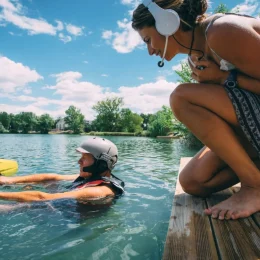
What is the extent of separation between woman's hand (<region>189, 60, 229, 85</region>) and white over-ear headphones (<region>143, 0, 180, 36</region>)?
1.30 feet

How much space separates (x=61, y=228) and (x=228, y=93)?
2259mm

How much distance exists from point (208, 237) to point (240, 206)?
0.53 meters

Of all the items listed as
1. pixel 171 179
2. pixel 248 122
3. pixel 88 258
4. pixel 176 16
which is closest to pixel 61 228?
pixel 88 258

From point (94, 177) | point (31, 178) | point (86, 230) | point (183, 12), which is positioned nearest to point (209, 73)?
point (183, 12)

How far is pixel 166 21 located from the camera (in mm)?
2137

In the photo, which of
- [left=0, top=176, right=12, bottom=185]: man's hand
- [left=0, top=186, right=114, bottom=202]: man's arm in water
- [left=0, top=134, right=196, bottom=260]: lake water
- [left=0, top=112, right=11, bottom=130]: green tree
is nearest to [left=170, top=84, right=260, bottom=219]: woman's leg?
[left=0, top=134, right=196, bottom=260]: lake water

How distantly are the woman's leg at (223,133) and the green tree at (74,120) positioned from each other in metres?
103

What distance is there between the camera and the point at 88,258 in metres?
2.33

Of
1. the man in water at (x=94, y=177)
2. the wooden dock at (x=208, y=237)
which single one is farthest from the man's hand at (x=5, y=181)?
the wooden dock at (x=208, y=237)

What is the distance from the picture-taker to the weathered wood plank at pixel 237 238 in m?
1.46

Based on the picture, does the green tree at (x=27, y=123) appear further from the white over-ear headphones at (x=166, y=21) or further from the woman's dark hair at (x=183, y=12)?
the white over-ear headphones at (x=166, y=21)

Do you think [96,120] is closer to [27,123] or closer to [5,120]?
[27,123]

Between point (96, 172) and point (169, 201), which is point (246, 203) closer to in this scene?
point (169, 201)

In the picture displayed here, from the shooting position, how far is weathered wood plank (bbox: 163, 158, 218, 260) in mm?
1473
